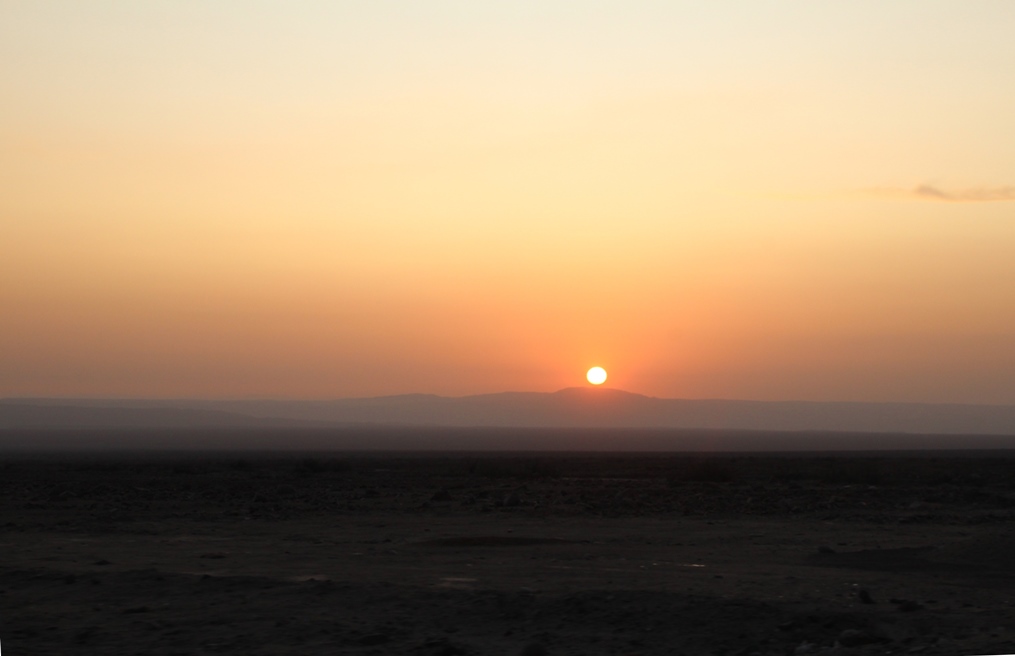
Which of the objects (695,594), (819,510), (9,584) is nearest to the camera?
(695,594)

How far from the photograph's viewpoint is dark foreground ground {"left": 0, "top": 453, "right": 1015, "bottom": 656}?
40.0 ft

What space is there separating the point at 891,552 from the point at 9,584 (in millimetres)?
14781

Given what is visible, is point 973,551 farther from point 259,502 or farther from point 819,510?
point 259,502

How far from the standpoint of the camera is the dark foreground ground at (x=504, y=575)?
1220 centimetres

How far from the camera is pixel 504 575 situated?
16.0 m

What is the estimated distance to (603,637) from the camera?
12.4 m

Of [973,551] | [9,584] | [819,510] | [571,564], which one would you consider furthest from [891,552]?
[9,584]

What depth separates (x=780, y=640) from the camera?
39.5 feet

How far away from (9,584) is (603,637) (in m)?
8.84

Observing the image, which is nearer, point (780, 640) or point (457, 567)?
point (780, 640)

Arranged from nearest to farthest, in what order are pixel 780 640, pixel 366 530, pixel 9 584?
pixel 780 640 < pixel 9 584 < pixel 366 530

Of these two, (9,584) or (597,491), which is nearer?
(9,584)

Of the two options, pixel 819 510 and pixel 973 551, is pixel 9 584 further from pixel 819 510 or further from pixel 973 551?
pixel 819 510

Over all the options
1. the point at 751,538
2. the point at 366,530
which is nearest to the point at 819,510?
the point at 751,538
